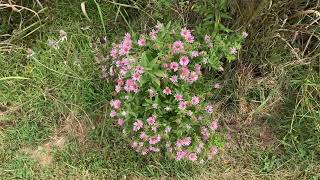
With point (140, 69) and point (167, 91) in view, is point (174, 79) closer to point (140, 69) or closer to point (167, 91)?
point (167, 91)

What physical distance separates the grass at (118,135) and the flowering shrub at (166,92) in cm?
28

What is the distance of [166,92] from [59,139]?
0.89 meters

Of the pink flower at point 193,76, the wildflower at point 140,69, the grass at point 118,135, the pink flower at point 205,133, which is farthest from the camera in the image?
the grass at point 118,135

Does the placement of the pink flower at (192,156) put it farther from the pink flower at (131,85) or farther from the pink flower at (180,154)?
the pink flower at (131,85)

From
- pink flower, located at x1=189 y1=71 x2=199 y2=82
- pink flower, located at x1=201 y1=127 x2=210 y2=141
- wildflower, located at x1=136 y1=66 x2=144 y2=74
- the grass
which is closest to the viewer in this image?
wildflower, located at x1=136 y1=66 x2=144 y2=74

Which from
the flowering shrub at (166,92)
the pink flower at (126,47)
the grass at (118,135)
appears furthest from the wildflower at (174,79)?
the grass at (118,135)

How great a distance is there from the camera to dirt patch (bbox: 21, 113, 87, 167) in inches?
109

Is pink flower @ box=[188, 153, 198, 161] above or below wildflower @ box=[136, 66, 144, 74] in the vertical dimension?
below

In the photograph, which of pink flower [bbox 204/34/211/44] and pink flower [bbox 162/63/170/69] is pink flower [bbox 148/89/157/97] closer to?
pink flower [bbox 162/63/170/69]

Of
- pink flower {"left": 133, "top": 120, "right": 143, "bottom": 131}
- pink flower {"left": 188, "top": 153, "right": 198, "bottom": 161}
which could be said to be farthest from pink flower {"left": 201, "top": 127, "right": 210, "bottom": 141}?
pink flower {"left": 133, "top": 120, "right": 143, "bottom": 131}

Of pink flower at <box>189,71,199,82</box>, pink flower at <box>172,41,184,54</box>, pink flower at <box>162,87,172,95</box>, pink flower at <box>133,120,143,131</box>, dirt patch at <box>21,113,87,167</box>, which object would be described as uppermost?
pink flower at <box>172,41,184,54</box>

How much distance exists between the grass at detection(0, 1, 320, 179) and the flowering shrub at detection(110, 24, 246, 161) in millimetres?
278

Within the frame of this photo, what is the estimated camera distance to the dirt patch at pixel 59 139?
2764 mm

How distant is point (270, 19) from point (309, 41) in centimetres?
32
